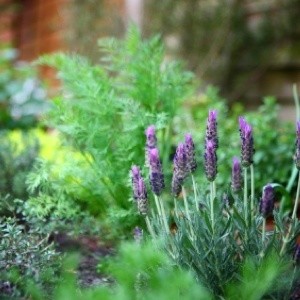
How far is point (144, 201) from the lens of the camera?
1.87 meters

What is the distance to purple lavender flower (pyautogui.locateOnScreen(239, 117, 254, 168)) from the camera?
185 cm

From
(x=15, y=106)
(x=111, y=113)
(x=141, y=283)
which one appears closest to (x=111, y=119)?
(x=111, y=113)

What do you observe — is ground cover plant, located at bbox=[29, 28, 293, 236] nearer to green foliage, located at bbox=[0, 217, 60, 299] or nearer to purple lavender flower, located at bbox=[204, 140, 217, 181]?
green foliage, located at bbox=[0, 217, 60, 299]

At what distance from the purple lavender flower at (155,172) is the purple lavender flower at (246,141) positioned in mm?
243

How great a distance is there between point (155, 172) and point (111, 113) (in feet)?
2.12

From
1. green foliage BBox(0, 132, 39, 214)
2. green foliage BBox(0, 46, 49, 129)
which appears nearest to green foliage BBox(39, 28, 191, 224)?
green foliage BBox(0, 132, 39, 214)

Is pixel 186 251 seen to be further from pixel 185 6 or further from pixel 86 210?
pixel 185 6

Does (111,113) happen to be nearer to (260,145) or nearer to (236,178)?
(236,178)

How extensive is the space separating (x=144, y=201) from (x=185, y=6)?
4.50 meters

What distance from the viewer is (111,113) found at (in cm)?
244

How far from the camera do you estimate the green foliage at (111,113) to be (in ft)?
7.72

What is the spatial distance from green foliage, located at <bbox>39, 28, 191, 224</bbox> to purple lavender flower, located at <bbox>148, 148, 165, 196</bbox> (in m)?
0.45

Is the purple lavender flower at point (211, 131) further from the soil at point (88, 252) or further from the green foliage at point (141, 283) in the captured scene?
the soil at point (88, 252)

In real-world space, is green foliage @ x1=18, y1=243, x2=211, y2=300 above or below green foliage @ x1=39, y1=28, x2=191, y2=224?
below
